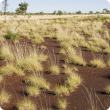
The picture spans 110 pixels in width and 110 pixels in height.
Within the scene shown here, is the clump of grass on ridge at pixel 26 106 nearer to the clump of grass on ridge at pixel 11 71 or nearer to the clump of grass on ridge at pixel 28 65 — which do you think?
the clump of grass on ridge at pixel 11 71

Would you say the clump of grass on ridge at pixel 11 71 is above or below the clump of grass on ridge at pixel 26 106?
above

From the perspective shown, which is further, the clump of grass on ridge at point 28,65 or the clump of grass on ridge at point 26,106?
the clump of grass on ridge at point 28,65

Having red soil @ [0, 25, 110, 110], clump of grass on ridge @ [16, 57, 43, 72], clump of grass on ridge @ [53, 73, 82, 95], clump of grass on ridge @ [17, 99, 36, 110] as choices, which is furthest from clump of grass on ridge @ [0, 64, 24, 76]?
clump of grass on ridge @ [17, 99, 36, 110]

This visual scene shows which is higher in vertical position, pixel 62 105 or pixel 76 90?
pixel 76 90

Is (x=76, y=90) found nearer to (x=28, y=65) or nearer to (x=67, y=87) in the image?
(x=67, y=87)

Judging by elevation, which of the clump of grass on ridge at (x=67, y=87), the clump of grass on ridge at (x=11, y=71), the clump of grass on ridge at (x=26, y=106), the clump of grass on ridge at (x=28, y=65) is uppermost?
the clump of grass on ridge at (x=28, y=65)

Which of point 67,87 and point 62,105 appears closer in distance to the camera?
point 62,105

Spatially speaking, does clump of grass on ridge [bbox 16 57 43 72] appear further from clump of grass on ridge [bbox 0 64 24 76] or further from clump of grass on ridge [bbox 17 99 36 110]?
clump of grass on ridge [bbox 17 99 36 110]

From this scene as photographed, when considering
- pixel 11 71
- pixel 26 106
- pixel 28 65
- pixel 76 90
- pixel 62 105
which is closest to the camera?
pixel 26 106

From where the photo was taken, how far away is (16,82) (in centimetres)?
527

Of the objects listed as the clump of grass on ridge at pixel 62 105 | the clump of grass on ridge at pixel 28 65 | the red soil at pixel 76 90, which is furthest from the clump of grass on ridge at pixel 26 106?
the clump of grass on ridge at pixel 28 65

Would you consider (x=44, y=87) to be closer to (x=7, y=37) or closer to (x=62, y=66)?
(x=62, y=66)

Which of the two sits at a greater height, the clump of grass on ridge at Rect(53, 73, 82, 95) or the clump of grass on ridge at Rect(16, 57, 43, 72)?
the clump of grass on ridge at Rect(16, 57, 43, 72)

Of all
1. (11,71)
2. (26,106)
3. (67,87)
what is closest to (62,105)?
(26,106)
